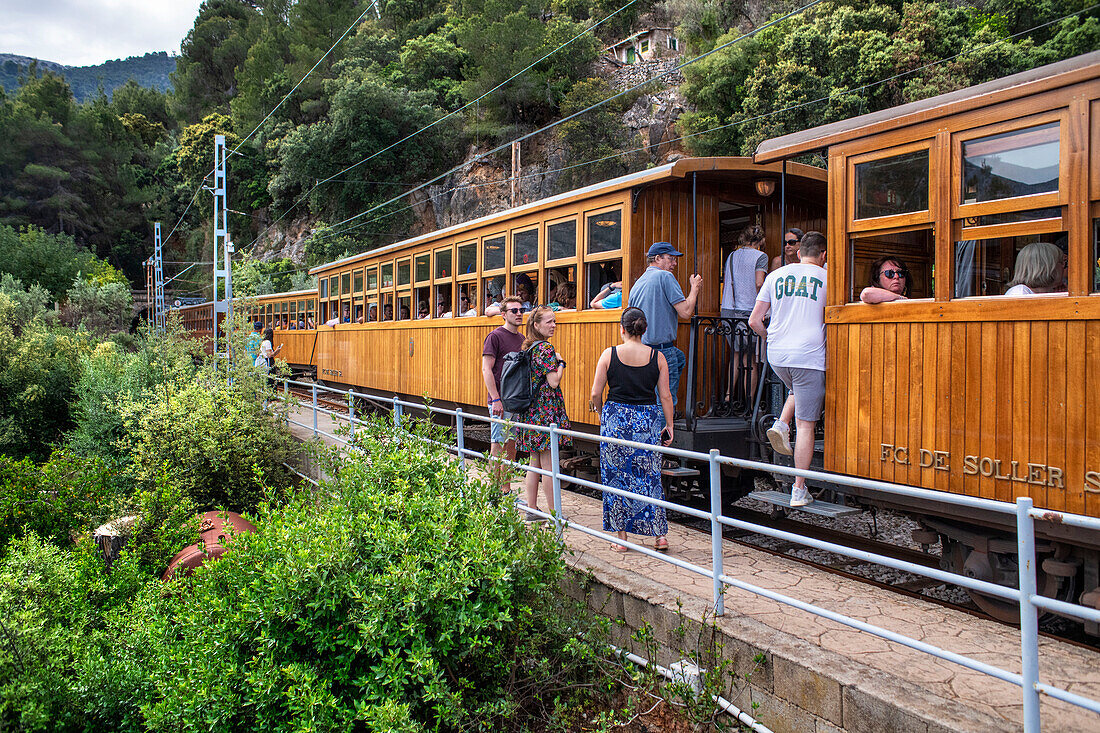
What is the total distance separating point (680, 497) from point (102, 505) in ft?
20.1

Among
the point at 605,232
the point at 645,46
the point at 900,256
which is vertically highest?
the point at 645,46

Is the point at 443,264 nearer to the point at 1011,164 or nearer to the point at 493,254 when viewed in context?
the point at 493,254

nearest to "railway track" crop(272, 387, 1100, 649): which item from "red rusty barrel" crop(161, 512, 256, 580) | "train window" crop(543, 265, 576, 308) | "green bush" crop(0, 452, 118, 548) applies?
"train window" crop(543, 265, 576, 308)

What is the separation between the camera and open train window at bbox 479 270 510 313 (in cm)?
988

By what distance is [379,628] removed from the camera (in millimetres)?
3455

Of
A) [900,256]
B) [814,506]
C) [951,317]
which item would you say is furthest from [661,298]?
[951,317]

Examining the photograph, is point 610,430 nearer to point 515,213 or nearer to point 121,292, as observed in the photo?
point 515,213

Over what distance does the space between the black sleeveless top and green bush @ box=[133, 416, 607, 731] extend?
1.47m

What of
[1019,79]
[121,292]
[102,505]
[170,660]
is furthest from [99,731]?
[121,292]

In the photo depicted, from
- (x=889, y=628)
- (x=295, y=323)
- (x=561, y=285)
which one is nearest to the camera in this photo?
(x=889, y=628)

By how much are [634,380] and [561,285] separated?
3.59 m

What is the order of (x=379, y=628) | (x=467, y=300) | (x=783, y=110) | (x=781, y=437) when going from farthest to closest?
(x=783, y=110)
(x=467, y=300)
(x=781, y=437)
(x=379, y=628)

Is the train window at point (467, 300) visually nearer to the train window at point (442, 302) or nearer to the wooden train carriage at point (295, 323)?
the train window at point (442, 302)

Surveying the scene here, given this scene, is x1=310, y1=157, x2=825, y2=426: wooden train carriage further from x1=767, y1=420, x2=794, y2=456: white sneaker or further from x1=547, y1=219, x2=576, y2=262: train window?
x1=767, y1=420, x2=794, y2=456: white sneaker
